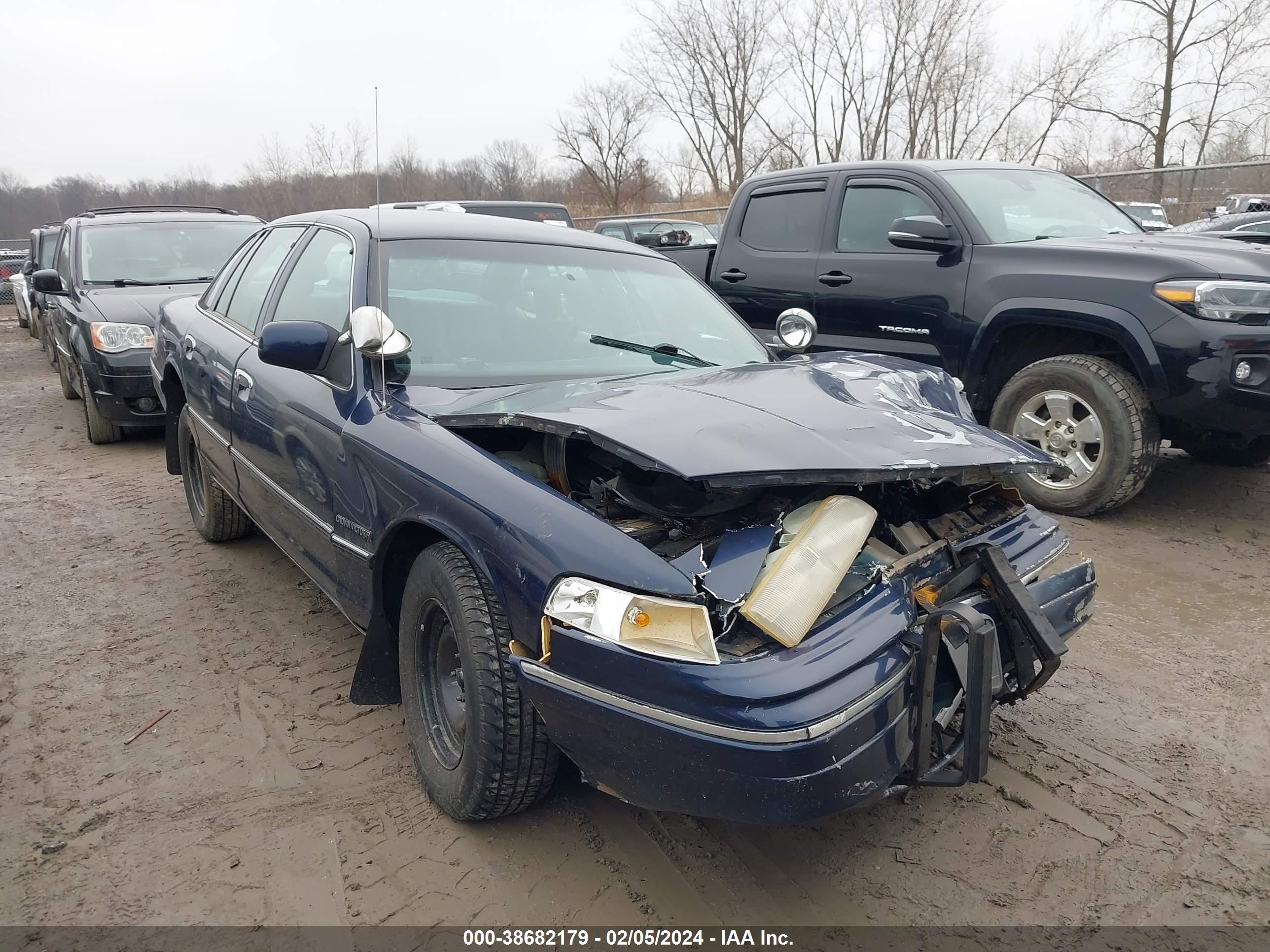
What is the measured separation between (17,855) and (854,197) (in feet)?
18.5

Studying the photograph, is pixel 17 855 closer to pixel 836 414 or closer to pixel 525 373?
pixel 525 373

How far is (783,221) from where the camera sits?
643cm

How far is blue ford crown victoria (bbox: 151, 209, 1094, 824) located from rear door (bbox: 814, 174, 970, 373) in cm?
235

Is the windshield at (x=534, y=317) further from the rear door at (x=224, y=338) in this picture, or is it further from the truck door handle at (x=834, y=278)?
the truck door handle at (x=834, y=278)

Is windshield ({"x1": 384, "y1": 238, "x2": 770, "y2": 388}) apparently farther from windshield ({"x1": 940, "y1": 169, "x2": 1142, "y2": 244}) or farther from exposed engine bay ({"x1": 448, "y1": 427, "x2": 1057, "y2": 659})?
windshield ({"x1": 940, "y1": 169, "x2": 1142, "y2": 244})

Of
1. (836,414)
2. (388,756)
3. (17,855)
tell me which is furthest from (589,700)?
(17,855)

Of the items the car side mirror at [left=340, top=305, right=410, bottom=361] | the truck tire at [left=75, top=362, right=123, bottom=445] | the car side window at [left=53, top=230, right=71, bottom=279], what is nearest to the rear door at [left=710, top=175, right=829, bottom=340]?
the car side mirror at [left=340, top=305, right=410, bottom=361]

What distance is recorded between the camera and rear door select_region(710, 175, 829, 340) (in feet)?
20.3

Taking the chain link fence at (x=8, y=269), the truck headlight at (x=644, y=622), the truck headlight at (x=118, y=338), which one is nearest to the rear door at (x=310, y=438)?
the truck headlight at (x=644, y=622)

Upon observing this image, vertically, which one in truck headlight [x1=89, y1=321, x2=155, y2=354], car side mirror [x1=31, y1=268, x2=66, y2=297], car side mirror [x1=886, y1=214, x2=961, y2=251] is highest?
car side mirror [x1=886, y1=214, x2=961, y2=251]

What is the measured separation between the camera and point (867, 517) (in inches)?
87.1

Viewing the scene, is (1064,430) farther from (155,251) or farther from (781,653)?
(155,251)

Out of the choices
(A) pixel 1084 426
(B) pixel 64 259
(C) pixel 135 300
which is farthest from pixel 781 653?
(B) pixel 64 259

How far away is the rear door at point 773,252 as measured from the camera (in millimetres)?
6191
